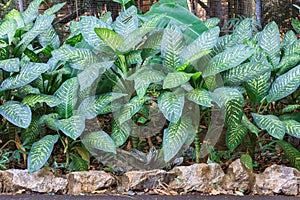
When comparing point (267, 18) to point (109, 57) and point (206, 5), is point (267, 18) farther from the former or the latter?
point (109, 57)

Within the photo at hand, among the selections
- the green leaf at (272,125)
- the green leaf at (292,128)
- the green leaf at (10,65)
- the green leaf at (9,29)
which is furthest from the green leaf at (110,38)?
the green leaf at (292,128)

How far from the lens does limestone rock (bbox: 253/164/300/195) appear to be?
5.75 ft

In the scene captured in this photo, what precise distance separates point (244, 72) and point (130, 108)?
0.59m

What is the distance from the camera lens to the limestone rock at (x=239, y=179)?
5.85 feet

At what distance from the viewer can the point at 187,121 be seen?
1811 millimetres

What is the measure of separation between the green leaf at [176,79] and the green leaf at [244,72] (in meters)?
0.23

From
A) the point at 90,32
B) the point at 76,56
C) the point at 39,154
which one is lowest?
the point at 39,154

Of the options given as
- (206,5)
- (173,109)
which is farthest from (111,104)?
(206,5)

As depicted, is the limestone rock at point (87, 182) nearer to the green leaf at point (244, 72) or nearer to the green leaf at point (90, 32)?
the green leaf at point (90, 32)

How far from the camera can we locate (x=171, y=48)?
6.32ft

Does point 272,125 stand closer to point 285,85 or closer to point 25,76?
point 285,85

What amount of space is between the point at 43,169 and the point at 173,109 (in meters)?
0.70

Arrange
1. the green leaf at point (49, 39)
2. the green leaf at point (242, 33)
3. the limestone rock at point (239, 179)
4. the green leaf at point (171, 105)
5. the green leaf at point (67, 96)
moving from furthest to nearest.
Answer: the green leaf at point (49, 39)
the green leaf at point (242, 33)
the green leaf at point (67, 96)
the limestone rock at point (239, 179)
the green leaf at point (171, 105)

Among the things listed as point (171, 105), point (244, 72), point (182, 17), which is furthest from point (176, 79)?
point (182, 17)
